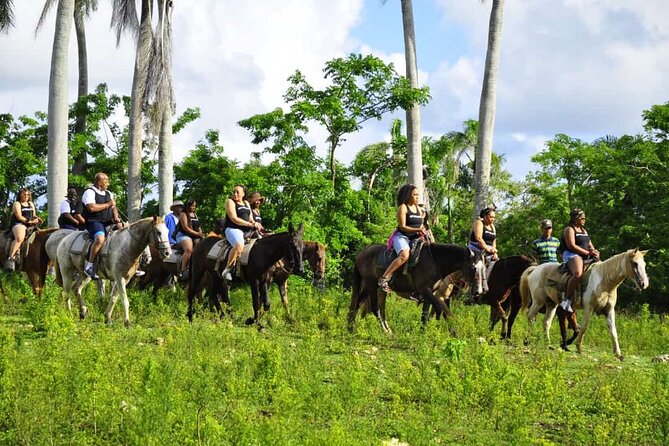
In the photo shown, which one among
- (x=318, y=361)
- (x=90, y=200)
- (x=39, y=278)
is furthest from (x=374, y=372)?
(x=39, y=278)

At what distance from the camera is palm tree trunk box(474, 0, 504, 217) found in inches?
891

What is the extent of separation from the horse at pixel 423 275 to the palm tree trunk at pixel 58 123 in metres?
9.25

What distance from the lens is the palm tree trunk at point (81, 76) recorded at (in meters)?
36.6

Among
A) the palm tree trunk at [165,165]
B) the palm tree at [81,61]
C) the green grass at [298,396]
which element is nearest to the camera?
the green grass at [298,396]

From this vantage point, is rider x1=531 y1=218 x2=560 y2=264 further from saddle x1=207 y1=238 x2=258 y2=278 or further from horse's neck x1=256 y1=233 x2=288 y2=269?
saddle x1=207 y1=238 x2=258 y2=278

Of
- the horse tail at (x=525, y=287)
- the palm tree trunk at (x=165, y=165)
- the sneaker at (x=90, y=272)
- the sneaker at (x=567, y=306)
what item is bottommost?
the sneaker at (x=567, y=306)

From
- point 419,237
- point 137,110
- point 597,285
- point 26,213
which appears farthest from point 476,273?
point 137,110

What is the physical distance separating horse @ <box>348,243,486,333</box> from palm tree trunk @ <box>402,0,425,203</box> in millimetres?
7701

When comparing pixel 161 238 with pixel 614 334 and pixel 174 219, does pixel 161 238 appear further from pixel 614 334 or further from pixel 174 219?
pixel 614 334

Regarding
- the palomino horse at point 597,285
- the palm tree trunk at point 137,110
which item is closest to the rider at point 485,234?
the palomino horse at point 597,285

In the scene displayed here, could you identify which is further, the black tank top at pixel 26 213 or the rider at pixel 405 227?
the black tank top at pixel 26 213

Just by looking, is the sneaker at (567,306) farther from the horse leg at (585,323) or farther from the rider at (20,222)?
the rider at (20,222)

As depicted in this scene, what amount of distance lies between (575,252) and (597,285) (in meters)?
0.95

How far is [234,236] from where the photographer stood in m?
15.8
